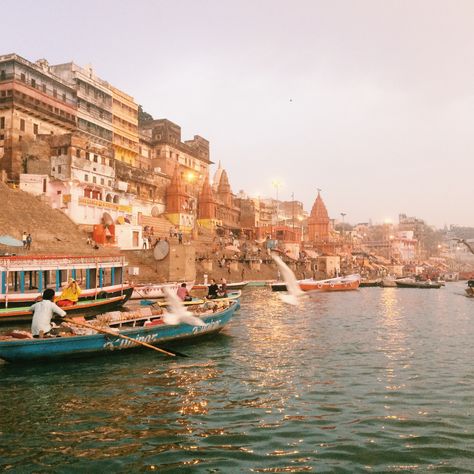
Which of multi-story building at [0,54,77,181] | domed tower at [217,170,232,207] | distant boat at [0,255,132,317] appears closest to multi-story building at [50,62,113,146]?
multi-story building at [0,54,77,181]

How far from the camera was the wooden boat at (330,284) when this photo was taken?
193ft

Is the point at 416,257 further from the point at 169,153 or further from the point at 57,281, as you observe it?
the point at 57,281

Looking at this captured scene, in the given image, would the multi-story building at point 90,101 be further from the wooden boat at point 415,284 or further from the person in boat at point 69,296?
the wooden boat at point 415,284

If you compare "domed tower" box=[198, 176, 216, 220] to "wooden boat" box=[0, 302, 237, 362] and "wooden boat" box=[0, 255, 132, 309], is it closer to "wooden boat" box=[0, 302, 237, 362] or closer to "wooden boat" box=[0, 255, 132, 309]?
"wooden boat" box=[0, 255, 132, 309]

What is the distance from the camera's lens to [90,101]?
58531 millimetres

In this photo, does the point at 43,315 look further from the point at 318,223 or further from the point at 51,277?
the point at 318,223

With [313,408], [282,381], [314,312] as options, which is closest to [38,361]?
[282,381]

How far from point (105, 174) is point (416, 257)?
14140cm

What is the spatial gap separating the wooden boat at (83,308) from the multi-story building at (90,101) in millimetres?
35515

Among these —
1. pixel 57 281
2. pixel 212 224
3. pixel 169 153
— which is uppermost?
pixel 169 153

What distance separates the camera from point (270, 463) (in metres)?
7.62

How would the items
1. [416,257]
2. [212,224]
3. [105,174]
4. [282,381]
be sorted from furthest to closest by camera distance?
[416,257]
[212,224]
[105,174]
[282,381]

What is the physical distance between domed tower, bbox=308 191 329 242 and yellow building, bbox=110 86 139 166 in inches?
2007

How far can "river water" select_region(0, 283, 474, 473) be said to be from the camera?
7801 mm
